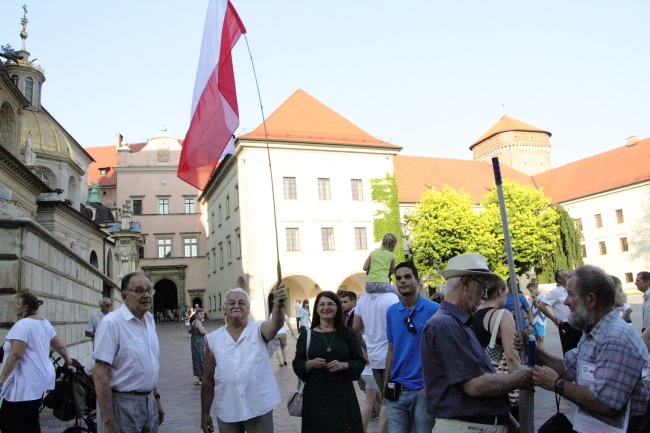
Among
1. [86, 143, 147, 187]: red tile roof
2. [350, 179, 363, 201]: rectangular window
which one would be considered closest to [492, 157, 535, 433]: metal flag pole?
[350, 179, 363, 201]: rectangular window

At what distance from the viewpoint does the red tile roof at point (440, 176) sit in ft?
173

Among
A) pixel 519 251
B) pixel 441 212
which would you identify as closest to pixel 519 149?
pixel 519 251

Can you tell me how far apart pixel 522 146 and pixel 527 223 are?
2769 centimetres

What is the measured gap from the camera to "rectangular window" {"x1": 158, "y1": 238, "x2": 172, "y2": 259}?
54656mm

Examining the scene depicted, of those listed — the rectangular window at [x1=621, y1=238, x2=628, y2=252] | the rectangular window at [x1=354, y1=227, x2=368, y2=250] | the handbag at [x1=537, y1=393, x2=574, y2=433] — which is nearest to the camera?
the handbag at [x1=537, y1=393, x2=574, y2=433]

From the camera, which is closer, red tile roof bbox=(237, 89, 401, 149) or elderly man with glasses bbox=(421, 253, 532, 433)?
elderly man with glasses bbox=(421, 253, 532, 433)

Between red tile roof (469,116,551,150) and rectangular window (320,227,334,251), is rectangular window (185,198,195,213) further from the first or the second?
red tile roof (469,116,551,150)

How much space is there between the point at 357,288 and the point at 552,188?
34980mm

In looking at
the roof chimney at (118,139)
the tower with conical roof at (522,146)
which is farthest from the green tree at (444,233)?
the roof chimney at (118,139)

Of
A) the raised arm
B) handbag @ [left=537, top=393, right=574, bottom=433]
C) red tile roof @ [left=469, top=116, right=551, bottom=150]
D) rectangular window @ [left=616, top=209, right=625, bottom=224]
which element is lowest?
handbag @ [left=537, top=393, right=574, bottom=433]

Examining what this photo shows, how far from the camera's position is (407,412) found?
483 cm

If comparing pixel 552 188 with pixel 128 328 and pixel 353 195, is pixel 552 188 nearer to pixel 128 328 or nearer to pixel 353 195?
pixel 353 195

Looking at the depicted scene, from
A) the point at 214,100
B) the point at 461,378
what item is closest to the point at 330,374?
the point at 461,378

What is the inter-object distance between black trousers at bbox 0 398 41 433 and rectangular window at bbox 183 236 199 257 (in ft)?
166
